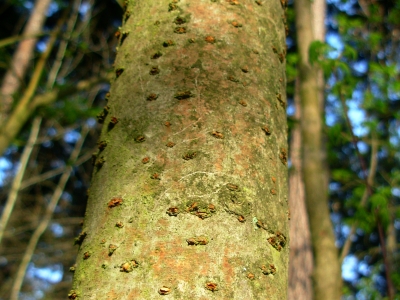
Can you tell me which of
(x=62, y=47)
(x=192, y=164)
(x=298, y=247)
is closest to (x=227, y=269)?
(x=192, y=164)

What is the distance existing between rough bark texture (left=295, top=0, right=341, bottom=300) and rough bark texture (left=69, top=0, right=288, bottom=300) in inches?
106

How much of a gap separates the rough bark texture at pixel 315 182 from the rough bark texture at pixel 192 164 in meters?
2.69

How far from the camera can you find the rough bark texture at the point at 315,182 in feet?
11.8

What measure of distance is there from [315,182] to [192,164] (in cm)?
317

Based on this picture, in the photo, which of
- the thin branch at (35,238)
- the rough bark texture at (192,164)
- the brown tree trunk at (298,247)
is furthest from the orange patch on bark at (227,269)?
the thin branch at (35,238)

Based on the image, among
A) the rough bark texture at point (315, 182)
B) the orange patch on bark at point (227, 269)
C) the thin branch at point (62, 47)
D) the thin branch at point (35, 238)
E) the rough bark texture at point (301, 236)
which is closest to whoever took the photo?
the orange patch on bark at point (227, 269)

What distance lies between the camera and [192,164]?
1010 mm

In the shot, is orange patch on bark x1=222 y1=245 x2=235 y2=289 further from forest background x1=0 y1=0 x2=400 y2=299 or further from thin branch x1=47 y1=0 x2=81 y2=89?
thin branch x1=47 y1=0 x2=81 y2=89

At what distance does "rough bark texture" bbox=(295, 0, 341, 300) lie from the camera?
3.59 metres

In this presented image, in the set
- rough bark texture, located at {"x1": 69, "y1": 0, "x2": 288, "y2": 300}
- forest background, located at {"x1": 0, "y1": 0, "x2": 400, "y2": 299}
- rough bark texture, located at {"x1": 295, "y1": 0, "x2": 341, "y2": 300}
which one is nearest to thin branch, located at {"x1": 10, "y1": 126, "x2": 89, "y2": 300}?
forest background, located at {"x1": 0, "y1": 0, "x2": 400, "y2": 299}

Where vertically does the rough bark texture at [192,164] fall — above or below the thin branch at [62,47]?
below

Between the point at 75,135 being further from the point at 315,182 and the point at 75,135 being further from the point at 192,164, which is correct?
the point at 192,164

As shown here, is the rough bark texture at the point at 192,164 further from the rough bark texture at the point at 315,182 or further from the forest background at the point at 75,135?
the forest background at the point at 75,135

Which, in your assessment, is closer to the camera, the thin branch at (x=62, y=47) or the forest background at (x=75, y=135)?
the forest background at (x=75, y=135)
